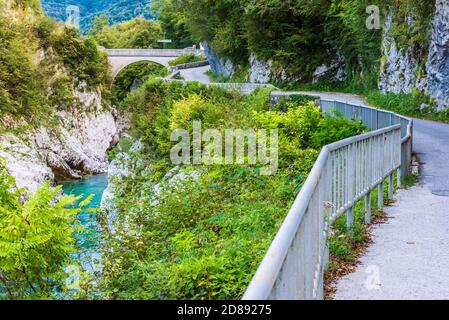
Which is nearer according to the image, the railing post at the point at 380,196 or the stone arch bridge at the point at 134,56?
the railing post at the point at 380,196

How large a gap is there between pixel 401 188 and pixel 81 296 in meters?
6.87

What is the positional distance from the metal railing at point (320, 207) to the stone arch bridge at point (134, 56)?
70.7 metres

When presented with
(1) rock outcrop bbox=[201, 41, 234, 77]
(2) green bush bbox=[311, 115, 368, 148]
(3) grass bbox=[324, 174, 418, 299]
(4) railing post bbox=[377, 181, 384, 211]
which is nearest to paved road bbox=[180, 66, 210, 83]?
(1) rock outcrop bbox=[201, 41, 234, 77]

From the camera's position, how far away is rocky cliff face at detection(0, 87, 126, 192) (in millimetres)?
44531

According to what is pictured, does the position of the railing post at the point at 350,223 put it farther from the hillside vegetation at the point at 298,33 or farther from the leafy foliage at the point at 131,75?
the leafy foliage at the point at 131,75

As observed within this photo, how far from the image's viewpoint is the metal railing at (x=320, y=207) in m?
3.03

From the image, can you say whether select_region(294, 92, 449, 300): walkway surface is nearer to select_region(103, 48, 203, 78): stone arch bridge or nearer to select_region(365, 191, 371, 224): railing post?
select_region(365, 191, 371, 224): railing post

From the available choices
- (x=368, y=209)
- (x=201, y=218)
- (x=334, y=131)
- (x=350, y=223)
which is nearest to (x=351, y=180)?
(x=350, y=223)

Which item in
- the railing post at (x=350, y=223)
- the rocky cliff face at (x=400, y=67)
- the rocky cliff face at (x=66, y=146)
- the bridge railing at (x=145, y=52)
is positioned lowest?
the rocky cliff face at (x=66, y=146)

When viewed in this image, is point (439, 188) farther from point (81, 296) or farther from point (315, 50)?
point (315, 50)

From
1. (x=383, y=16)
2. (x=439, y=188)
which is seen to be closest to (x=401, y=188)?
(x=439, y=188)

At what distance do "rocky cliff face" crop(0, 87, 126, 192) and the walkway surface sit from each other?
3269cm

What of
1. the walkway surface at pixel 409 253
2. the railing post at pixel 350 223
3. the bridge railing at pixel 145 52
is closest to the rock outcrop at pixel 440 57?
the walkway surface at pixel 409 253

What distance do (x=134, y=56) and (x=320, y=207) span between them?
78158 mm
